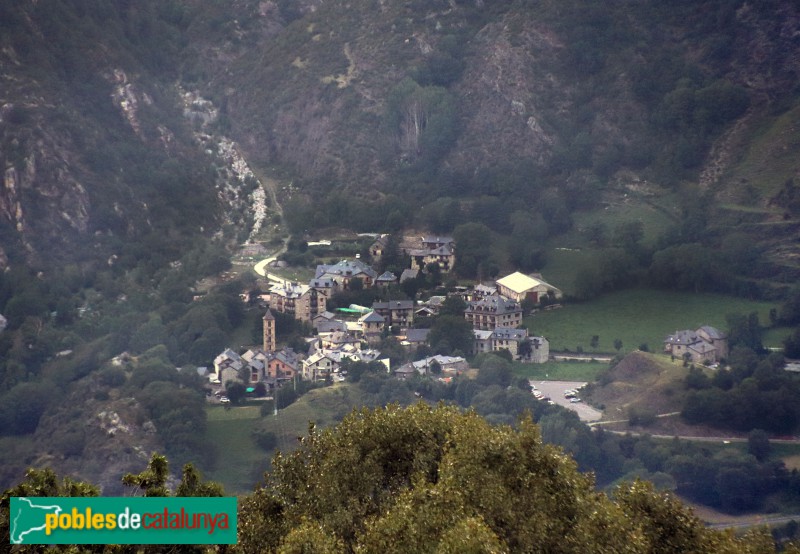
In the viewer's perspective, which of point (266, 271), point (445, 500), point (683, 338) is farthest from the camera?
point (266, 271)

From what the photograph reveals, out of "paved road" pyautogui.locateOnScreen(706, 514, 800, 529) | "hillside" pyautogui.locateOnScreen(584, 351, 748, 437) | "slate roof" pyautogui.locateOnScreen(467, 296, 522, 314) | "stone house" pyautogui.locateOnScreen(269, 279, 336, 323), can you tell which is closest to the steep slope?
"stone house" pyautogui.locateOnScreen(269, 279, 336, 323)

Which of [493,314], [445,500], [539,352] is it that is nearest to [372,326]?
[493,314]

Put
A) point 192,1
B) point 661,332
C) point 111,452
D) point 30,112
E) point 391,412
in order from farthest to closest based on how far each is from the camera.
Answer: point 192,1 → point 30,112 → point 661,332 → point 111,452 → point 391,412

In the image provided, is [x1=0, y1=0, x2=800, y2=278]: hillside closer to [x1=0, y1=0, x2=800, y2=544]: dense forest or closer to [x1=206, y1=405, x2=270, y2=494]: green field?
[x1=0, y1=0, x2=800, y2=544]: dense forest

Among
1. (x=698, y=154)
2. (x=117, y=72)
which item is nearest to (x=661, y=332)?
(x=698, y=154)

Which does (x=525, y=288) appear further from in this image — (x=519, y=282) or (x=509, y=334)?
(x=509, y=334)

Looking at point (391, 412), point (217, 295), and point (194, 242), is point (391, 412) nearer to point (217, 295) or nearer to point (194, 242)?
point (217, 295)

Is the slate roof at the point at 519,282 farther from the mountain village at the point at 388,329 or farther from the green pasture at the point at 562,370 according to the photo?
the green pasture at the point at 562,370
